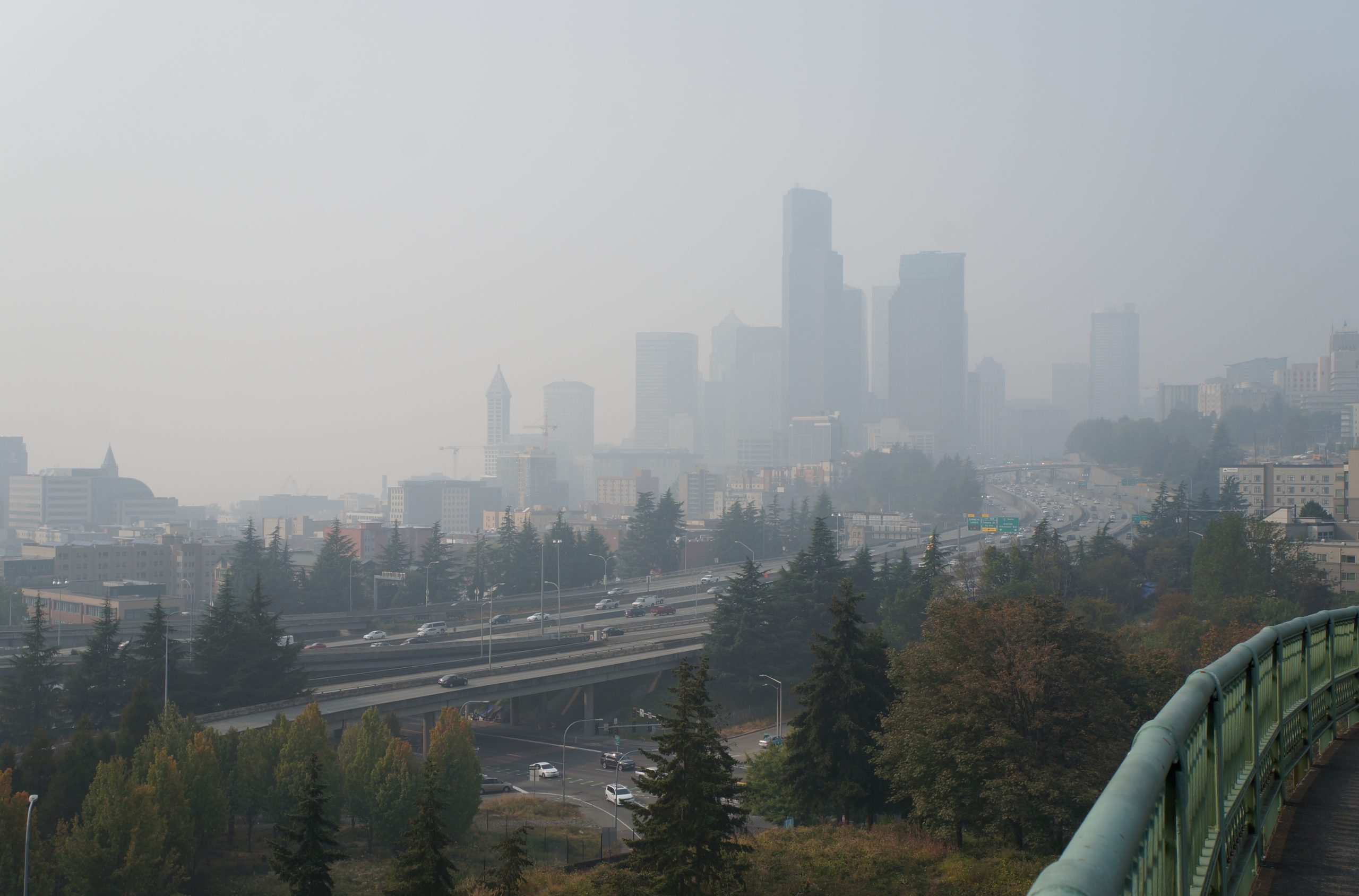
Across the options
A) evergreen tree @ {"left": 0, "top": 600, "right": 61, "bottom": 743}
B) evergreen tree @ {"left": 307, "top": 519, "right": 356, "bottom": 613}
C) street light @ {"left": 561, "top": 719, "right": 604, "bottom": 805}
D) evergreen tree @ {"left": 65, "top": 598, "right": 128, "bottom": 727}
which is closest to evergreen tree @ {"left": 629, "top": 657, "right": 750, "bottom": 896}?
street light @ {"left": 561, "top": 719, "right": 604, "bottom": 805}

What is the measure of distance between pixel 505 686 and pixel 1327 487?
302 feet

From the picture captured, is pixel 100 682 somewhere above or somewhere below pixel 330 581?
below

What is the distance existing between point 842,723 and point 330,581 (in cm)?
5974

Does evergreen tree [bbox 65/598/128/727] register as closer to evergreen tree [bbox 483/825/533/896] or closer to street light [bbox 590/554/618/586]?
evergreen tree [bbox 483/825/533/896]

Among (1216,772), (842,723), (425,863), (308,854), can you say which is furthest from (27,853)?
(1216,772)

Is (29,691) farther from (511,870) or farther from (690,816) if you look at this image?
(690,816)

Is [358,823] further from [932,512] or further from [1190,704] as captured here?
[932,512]

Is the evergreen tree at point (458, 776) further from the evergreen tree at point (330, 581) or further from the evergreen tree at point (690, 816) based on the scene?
the evergreen tree at point (330, 581)

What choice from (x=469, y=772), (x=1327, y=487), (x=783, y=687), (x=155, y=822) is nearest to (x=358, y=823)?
(x=469, y=772)

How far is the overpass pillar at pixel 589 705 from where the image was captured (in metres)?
53.8

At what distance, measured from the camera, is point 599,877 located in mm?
23781

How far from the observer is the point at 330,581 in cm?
8012

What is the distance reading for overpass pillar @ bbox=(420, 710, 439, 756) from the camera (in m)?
46.9

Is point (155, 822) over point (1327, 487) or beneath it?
beneath
